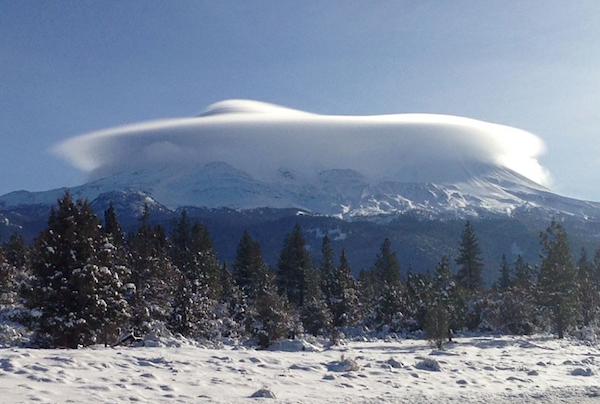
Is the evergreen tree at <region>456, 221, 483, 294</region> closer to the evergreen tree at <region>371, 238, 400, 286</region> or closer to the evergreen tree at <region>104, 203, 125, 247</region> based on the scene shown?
the evergreen tree at <region>371, 238, 400, 286</region>

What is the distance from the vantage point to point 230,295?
55.3 meters

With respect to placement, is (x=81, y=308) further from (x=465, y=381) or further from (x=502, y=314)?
(x=502, y=314)

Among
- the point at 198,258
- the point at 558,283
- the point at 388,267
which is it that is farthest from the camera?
the point at 388,267

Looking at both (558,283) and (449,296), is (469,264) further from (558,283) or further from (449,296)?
(558,283)

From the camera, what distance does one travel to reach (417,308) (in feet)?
171

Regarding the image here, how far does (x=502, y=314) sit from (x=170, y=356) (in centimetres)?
3808

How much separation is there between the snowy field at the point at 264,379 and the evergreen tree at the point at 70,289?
23.7ft

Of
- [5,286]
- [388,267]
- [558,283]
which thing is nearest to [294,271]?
[388,267]

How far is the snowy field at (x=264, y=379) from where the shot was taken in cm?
1211

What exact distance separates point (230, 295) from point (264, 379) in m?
41.1

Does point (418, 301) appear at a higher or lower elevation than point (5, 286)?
higher

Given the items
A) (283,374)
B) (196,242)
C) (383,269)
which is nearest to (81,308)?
(283,374)

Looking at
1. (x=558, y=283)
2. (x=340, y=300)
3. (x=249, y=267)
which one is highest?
(x=558, y=283)

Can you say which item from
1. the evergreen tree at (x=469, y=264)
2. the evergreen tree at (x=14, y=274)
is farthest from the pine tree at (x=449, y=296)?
the evergreen tree at (x=14, y=274)
